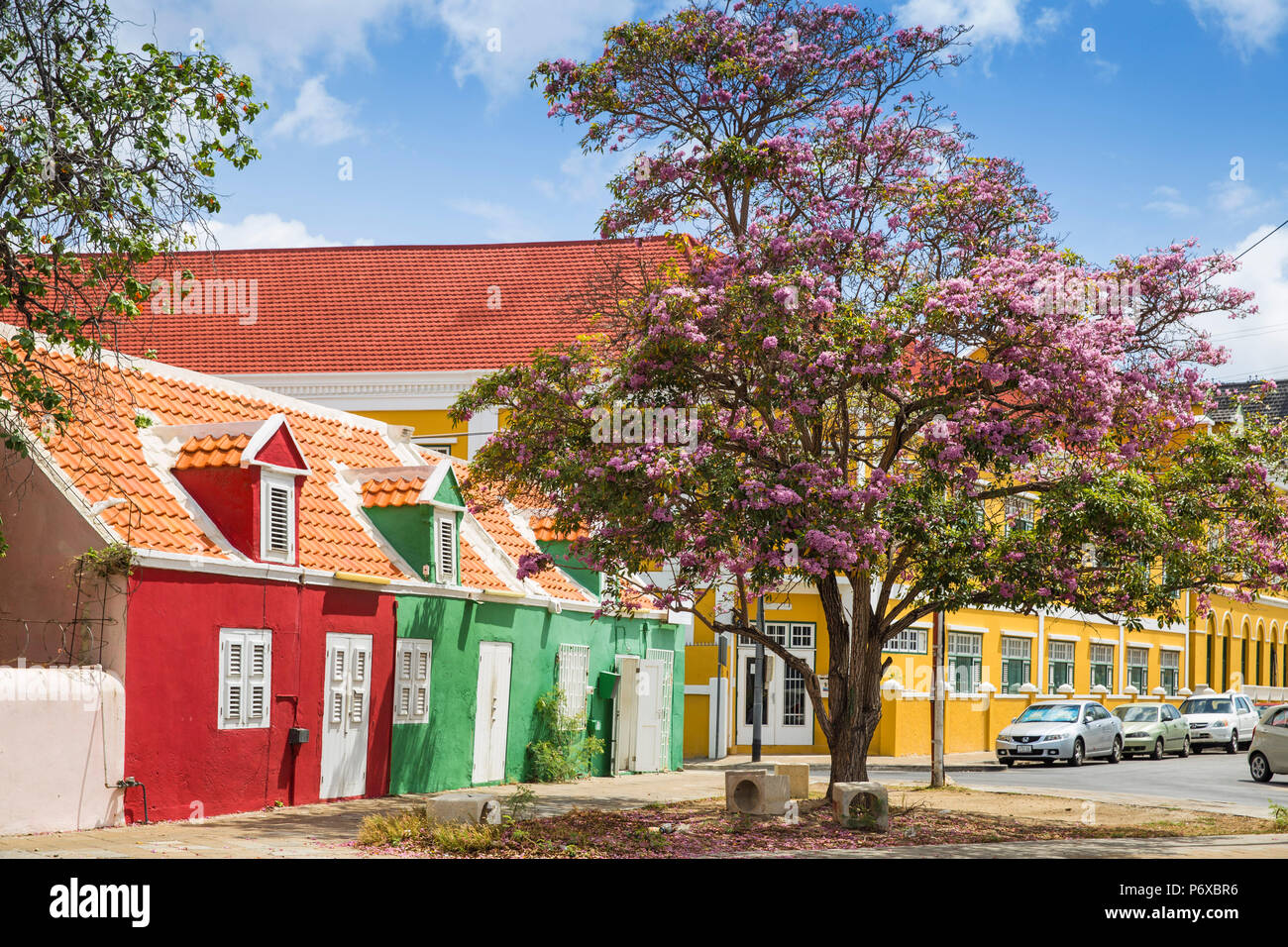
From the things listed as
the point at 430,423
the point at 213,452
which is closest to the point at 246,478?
the point at 213,452

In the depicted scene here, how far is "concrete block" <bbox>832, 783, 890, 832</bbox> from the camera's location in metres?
16.4

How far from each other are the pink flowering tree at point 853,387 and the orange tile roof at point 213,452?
3.09m

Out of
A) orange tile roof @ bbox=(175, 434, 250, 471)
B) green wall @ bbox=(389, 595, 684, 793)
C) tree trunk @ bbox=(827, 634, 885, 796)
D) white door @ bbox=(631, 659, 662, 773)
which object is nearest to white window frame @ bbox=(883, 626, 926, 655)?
white door @ bbox=(631, 659, 662, 773)

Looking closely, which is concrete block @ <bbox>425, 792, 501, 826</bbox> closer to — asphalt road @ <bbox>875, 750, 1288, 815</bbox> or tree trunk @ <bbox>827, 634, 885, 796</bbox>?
tree trunk @ <bbox>827, 634, 885, 796</bbox>

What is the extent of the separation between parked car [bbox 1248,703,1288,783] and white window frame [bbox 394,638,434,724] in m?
16.3

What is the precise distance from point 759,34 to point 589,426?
584 centimetres

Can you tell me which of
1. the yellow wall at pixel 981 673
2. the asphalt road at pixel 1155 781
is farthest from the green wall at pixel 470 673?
the asphalt road at pixel 1155 781

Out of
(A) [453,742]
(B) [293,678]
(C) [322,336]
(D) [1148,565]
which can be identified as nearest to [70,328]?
(B) [293,678]

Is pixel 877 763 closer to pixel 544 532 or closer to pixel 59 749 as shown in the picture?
pixel 544 532

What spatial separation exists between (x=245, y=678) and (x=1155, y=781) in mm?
18358

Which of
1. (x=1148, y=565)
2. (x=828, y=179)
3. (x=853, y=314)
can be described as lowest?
(x=1148, y=565)
